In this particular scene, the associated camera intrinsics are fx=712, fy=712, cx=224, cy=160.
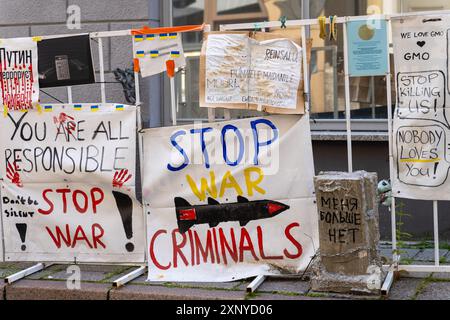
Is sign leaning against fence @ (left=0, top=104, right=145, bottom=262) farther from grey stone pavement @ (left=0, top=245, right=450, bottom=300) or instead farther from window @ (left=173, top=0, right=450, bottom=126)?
window @ (left=173, top=0, right=450, bottom=126)

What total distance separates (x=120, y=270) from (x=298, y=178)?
175cm

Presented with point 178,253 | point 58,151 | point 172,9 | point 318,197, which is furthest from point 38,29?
point 318,197

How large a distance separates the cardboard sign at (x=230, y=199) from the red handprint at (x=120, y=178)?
0.60 ft

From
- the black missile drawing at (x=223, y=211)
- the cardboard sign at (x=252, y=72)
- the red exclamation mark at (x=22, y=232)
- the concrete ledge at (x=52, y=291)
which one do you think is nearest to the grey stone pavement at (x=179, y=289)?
the concrete ledge at (x=52, y=291)

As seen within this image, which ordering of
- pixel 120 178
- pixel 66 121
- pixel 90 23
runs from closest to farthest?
1. pixel 120 178
2. pixel 66 121
3. pixel 90 23

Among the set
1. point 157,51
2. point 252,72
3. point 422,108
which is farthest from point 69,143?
point 422,108

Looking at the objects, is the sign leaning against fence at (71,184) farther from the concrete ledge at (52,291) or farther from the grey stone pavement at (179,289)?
the concrete ledge at (52,291)

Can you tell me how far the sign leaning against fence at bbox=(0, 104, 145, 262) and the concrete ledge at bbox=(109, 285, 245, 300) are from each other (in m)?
0.49

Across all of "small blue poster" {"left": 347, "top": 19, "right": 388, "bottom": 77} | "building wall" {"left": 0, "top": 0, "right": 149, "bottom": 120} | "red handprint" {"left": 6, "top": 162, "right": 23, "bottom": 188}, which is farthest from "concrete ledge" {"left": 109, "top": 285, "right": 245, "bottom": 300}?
"building wall" {"left": 0, "top": 0, "right": 149, "bottom": 120}

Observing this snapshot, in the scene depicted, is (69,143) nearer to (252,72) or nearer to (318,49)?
(252,72)

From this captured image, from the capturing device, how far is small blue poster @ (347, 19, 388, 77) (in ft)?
17.1

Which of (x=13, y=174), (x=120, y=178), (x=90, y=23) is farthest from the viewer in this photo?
(x=90, y=23)

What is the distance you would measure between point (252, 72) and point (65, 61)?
163 centimetres

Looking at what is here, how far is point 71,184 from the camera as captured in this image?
5.96 m
